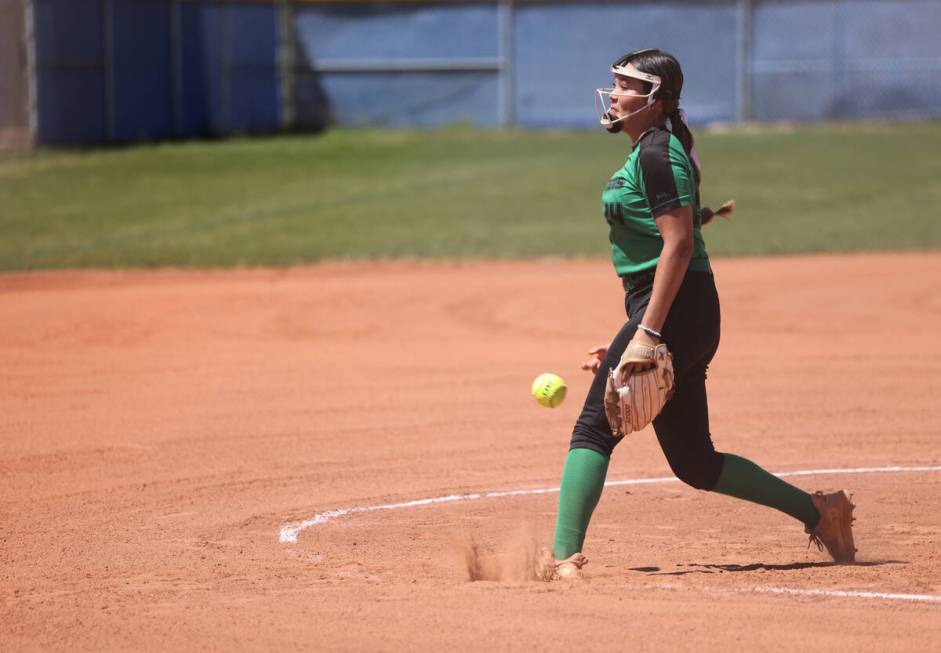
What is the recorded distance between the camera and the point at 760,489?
565 cm

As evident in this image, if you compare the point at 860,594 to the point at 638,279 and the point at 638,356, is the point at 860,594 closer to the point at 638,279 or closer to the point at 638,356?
the point at 638,356

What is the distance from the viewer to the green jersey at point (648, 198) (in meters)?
5.00

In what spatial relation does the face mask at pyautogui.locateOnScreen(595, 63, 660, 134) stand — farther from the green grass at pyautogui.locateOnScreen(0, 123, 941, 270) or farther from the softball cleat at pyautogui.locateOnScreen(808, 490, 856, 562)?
the green grass at pyautogui.locateOnScreen(0, 123, 941, 270)

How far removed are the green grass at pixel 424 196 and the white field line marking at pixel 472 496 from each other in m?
9.08

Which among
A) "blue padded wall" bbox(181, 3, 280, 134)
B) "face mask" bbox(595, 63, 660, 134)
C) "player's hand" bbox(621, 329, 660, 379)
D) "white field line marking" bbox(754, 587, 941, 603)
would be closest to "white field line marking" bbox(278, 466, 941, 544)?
"player's hand" bbox(621, 329, 660, 379)

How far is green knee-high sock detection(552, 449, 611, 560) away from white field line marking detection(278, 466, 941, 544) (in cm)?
150

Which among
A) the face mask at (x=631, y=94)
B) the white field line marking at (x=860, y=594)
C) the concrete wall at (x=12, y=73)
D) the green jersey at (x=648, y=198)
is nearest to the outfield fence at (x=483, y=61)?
the concrete wall at (x=12, y=73)

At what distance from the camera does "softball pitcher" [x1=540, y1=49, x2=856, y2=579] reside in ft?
16.4

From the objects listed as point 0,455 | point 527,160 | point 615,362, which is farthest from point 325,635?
point 527,160

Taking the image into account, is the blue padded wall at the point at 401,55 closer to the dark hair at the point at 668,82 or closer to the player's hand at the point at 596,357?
the player's hand at the point at 596,357

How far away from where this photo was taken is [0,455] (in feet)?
25.9

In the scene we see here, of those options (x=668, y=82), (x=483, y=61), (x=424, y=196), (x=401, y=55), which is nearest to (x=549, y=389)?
(x=668, y=82)

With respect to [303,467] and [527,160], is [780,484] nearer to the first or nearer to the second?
[303,467]

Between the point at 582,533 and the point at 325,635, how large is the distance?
3.78ft
